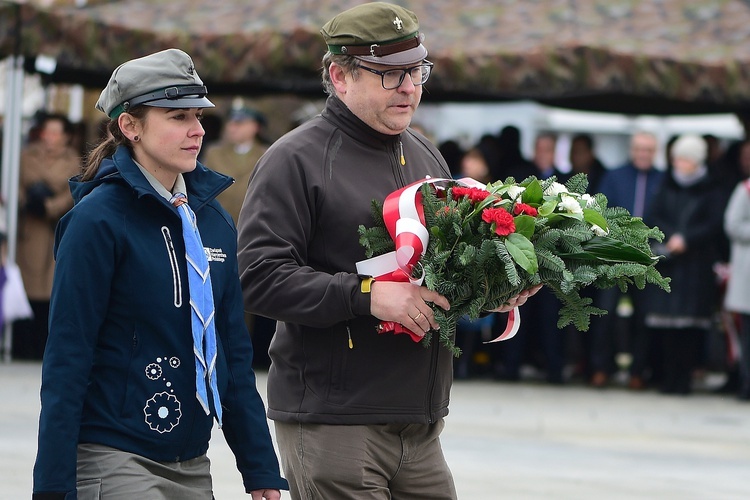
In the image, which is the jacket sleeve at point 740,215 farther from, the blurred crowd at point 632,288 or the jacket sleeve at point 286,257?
the jacket sleeve at point 286,257

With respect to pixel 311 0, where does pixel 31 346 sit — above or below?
below

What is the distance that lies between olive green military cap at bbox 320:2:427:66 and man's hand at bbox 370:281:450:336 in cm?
68

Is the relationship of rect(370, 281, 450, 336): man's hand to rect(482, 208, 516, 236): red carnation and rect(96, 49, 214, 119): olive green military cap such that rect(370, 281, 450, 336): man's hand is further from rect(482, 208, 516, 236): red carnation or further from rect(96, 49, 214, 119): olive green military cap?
rect(96, 49, 214, 119): olive green military cap

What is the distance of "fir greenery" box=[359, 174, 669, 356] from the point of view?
3.70 m

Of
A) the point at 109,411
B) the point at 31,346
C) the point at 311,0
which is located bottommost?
the point at 31,346

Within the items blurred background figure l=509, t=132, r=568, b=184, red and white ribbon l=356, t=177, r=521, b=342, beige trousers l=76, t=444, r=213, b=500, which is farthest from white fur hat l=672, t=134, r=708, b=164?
beige trousers l=76, t=444, r=213, b=500

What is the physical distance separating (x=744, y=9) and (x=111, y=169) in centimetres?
1033

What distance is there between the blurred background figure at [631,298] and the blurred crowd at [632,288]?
1 cm

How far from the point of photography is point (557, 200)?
12.9 feet

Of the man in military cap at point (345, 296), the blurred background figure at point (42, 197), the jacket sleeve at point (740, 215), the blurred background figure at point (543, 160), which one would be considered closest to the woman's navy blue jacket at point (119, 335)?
the man in military cap at point (345, 296)

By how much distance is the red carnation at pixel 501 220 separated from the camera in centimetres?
369

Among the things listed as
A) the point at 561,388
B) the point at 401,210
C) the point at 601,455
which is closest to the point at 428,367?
the point at 401,210

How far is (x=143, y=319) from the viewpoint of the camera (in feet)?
11.4

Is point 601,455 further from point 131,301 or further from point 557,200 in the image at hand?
point 131,301
